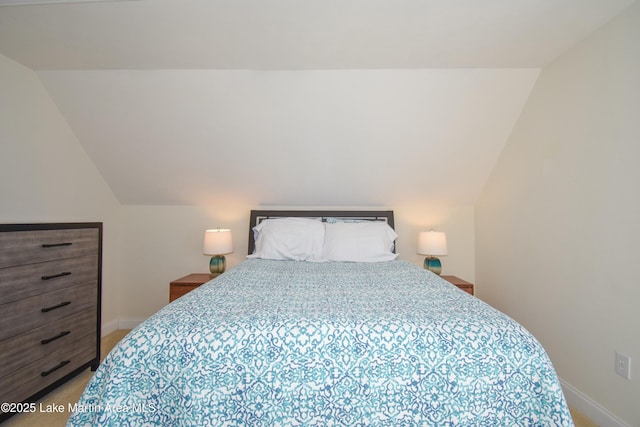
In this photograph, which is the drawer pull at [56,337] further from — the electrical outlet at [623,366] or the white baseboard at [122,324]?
the electrical outlet at [623,366]

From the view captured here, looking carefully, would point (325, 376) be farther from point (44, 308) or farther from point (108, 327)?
point (108, 327)

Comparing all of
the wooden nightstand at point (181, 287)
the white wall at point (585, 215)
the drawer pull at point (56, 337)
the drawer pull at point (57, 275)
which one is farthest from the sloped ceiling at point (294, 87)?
the drawer pull at point (56, 337)

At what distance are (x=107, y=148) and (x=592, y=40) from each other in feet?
12.7

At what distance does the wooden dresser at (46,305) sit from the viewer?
1.63 m

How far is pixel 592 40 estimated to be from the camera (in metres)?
1.81

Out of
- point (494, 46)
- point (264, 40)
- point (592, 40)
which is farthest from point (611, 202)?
point (264, 40)

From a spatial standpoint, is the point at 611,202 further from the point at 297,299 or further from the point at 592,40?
the point at 297,299

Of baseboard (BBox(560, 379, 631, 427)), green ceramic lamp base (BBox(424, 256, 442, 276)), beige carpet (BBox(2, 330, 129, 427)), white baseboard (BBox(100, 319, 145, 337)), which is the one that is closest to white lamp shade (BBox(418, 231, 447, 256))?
green ceramic lamp base (BBox(424, 256, 442, 276))

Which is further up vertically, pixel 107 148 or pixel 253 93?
pixel 253 93

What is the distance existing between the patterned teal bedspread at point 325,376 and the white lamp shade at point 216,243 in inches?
67.9

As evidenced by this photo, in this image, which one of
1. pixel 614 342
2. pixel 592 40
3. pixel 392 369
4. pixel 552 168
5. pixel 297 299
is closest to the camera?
pixel 392 369

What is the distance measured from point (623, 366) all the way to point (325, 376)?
1.73m

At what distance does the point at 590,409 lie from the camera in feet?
5.72

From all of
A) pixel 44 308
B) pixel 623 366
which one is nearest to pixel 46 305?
pixel 44 308
